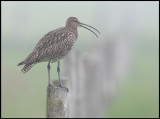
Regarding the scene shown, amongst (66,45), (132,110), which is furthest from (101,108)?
(66,45)

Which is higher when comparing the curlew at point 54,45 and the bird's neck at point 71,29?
the bird's neck at point 71,29

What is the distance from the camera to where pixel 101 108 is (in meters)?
18.3

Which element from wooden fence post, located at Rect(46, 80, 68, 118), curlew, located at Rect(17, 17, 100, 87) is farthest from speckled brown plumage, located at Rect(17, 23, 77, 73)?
wooden fence post, located at Rect(46, 80, 68, 118)

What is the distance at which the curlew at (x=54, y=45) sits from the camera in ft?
32.4

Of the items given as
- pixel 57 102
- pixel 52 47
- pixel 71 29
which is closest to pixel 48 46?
pixel 52 47

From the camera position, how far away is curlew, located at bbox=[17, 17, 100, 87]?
9883mm

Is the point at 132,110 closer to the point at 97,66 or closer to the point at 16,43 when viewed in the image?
the point at 97,66

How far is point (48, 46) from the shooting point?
998 cm

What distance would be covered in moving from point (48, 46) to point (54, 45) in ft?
0.74

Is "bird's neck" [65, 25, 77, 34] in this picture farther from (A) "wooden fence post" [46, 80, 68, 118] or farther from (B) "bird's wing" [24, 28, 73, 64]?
(A) "wooden fence post" [46, 80, 68, 118]

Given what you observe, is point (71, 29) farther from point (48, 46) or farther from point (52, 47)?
point (48, 46)

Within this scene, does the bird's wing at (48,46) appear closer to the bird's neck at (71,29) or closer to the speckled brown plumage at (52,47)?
the speckled brown plumage at (52,47)

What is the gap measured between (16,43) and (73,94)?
39338mm

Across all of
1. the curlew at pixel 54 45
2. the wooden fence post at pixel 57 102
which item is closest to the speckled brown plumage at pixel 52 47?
the curlew at pixel 54 45
